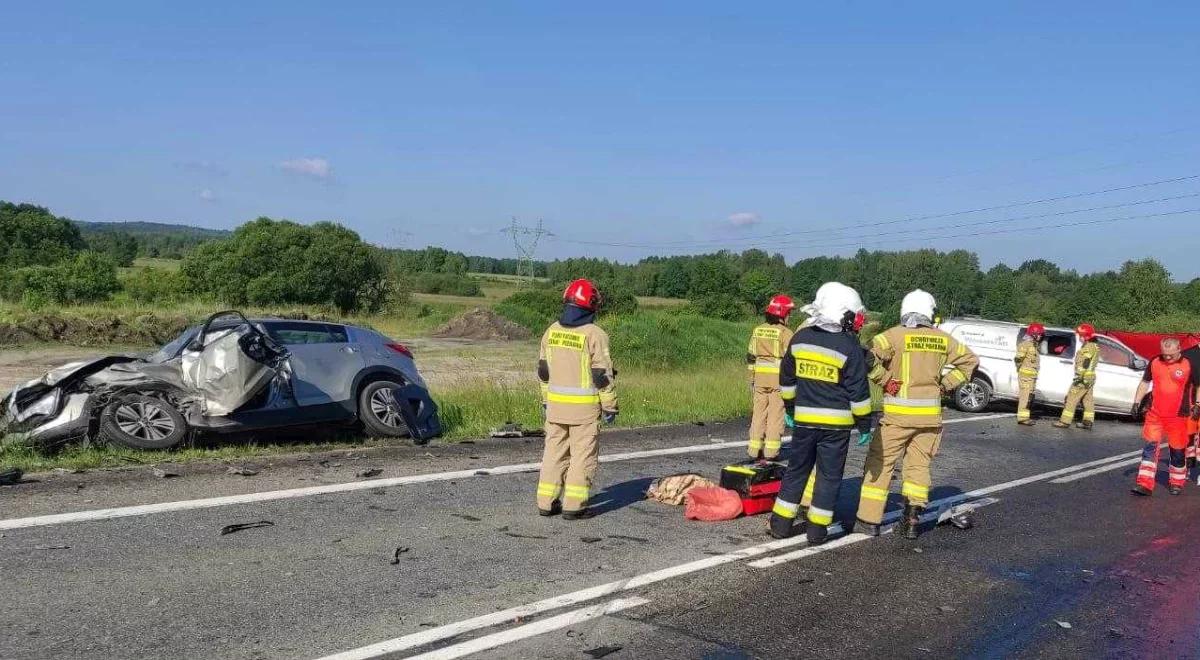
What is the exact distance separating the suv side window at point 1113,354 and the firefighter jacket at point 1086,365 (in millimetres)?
2120

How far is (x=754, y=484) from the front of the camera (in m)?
7.44

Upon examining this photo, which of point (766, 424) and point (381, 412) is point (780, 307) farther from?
point (381, 412)

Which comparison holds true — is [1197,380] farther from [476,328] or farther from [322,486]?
[476,328]

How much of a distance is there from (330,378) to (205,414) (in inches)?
55.1

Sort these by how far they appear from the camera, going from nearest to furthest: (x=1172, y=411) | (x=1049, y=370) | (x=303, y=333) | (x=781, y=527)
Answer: (x=781, y=527) < (x=1172, y=411) < (x=303, y=333) < (x=1049, y=370)

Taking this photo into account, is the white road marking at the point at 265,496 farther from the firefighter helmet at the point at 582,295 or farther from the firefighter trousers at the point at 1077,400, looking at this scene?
the firefighter trousers at the point at 1077,400

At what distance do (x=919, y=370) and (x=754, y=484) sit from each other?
63.0 inches

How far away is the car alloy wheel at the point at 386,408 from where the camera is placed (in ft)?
34.0

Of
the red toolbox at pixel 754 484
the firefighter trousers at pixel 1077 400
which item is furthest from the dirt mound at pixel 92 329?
the red toolbox at pixel 754 484

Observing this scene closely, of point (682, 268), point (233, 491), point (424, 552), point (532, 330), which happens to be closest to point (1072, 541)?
point (424, 552)

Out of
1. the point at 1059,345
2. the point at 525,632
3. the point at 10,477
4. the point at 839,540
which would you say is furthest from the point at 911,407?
the point at 1059,345

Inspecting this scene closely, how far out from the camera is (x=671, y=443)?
463 inches

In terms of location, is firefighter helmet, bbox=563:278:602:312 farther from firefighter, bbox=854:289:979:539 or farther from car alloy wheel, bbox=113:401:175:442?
car alloy wheel, bbox=113:401:175:442

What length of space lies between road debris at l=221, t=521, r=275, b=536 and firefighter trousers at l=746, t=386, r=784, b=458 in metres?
5.39
